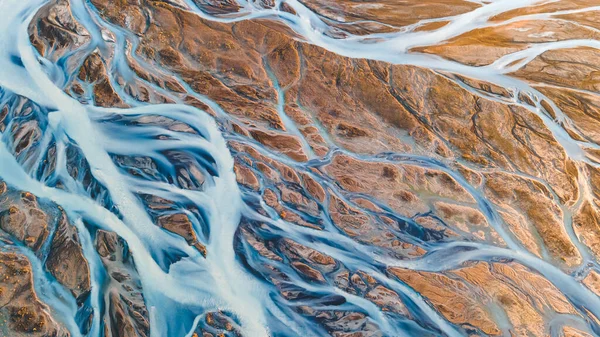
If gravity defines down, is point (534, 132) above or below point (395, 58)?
below

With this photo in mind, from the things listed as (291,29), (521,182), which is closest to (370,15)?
(291,29)

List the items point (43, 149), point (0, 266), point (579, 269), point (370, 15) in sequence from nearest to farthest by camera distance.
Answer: point (0, 266)
point (579, 269)
point (43, 149)
point (370, 15)

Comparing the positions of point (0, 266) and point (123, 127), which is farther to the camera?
point (123, 127)

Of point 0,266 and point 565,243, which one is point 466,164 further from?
point 0,266

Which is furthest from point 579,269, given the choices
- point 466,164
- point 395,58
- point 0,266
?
point 0,266

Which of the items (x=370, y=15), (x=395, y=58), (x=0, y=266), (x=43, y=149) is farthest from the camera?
(x=370, y=15)

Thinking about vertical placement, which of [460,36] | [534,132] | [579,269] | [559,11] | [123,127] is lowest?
[579,269]

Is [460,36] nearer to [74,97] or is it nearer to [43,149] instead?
[74,97]
